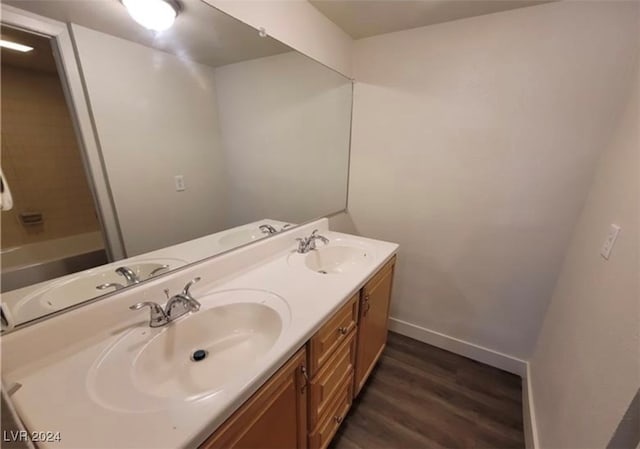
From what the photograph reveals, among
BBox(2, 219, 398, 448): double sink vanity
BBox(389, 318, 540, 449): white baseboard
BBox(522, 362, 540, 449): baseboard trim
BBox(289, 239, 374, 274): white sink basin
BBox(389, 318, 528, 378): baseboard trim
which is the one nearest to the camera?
BBox(2, 219, 398, 448): double sink vanity

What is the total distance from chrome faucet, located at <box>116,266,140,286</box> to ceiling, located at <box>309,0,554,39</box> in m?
1.58

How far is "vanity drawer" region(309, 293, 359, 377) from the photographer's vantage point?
2.94ft

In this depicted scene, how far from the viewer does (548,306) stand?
1539 millimetres

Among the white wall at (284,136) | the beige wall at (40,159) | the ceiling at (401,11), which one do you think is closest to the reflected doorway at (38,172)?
the beige wall at (40,159)

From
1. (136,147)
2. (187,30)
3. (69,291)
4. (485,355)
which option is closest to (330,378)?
(69,291)

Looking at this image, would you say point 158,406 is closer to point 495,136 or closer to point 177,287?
point 177,287

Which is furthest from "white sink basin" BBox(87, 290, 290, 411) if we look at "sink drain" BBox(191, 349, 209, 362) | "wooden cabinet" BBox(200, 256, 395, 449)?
"wooden cabinet" BBox(200, 256, 395, 449)

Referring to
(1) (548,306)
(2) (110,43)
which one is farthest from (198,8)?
(1) (548,306)

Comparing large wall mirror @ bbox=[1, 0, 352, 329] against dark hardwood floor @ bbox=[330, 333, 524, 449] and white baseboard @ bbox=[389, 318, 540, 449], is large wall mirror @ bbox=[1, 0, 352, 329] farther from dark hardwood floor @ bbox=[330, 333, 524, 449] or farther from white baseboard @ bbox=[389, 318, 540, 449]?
white baseboard @ bbox=[389, 318, 540, 449]

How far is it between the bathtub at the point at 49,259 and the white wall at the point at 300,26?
988 mm

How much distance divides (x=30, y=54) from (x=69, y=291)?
25.2 inches

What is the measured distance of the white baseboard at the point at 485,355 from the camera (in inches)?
53.3

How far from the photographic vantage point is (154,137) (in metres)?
0.94

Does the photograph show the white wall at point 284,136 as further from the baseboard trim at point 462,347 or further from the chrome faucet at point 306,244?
the baseboard trim at point 462,347
